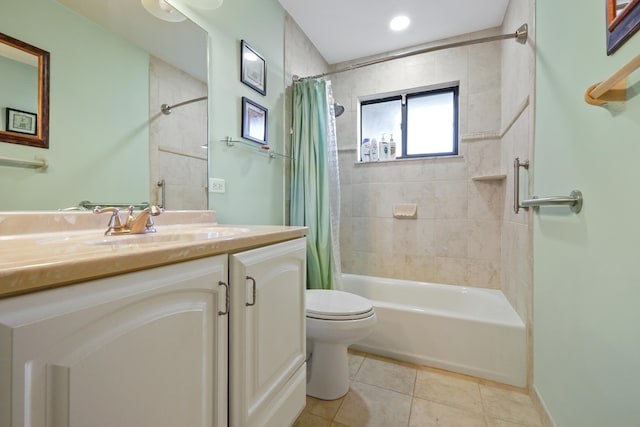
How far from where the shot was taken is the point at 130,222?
96 centimetres

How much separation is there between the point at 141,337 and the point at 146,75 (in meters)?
1.07

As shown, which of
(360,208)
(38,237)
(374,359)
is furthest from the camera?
(360,208)

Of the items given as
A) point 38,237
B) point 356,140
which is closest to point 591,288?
point 38,237

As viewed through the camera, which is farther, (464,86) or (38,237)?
(464,86)

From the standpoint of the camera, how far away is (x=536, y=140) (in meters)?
1.33

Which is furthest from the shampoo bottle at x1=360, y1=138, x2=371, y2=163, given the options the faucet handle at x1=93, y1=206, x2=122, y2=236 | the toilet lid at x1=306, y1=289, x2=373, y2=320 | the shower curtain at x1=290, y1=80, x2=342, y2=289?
the faucet handle at x1=93, y1=206, x2=122, y2=236

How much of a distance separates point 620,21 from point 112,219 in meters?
1.59

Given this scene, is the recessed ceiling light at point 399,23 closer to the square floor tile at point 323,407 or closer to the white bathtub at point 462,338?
the white bathtub at point 462,338

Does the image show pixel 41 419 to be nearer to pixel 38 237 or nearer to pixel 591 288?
pixel 38 237

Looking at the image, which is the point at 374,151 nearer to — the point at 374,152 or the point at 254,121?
the point at 374,152

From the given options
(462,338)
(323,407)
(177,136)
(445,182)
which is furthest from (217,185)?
(445,182)

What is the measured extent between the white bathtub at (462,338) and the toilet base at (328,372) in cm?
44

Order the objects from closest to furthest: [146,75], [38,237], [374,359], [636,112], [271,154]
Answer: [636,112]
[38,237]
[146,75]
[374,359]
[271,154]

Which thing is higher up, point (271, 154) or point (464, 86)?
point (464, 86)
